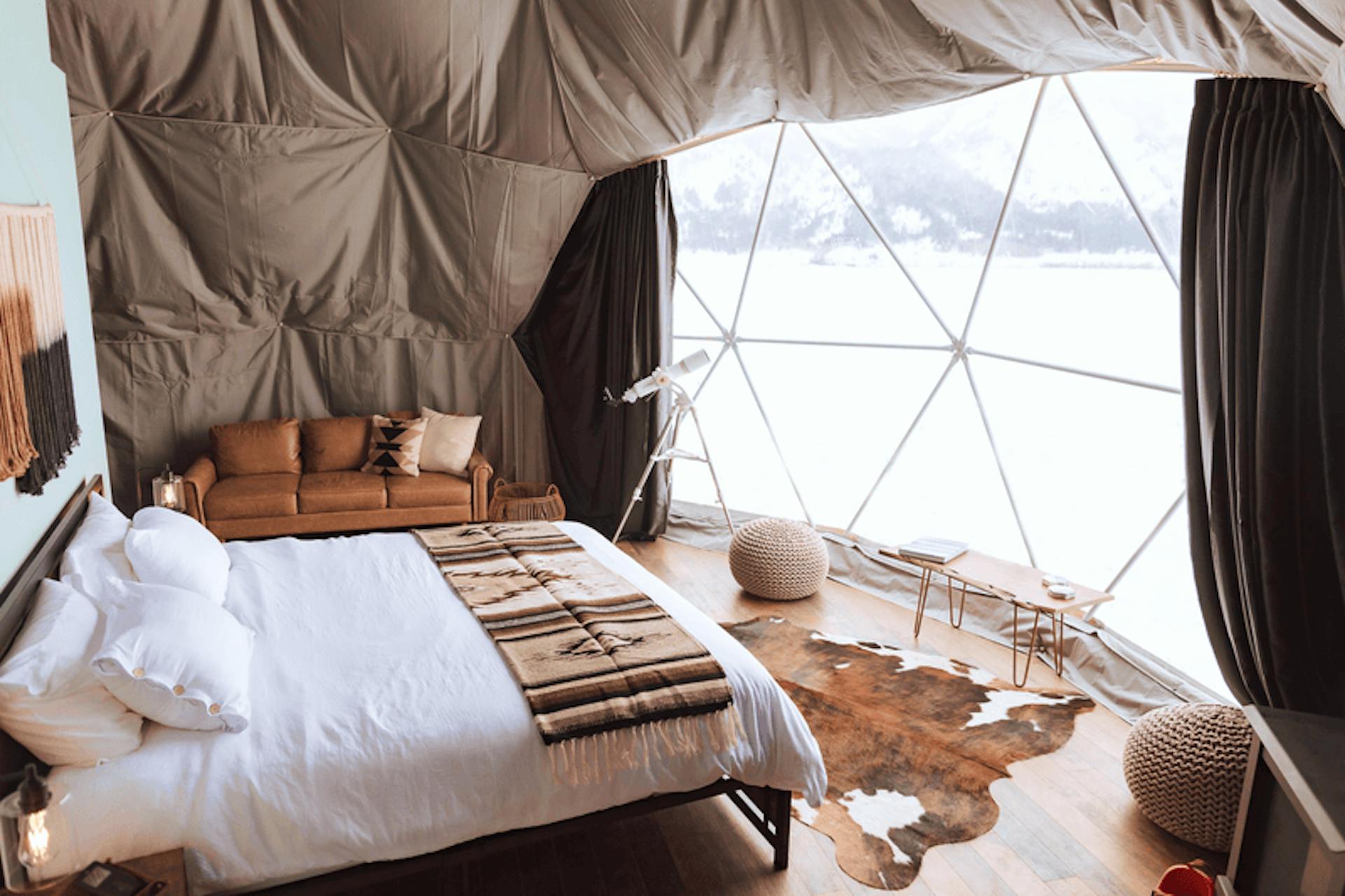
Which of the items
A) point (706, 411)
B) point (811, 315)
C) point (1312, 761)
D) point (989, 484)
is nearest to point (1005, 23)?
point (1312, 761)

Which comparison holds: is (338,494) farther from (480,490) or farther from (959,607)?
(959,607)

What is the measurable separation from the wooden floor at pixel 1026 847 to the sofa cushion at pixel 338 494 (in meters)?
3.20

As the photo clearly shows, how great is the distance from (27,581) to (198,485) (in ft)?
9.63

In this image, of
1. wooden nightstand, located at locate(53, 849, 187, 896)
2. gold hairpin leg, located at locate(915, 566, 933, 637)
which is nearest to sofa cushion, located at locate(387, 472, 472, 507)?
gold hairpin leg, located at locate(915, 566, 933, 637)

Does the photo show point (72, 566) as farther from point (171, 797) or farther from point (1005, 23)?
point (1005, 23)

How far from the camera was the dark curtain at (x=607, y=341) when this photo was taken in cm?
571

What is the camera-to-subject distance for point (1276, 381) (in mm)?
2777

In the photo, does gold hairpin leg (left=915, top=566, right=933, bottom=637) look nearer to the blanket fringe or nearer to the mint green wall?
the blanket fringe

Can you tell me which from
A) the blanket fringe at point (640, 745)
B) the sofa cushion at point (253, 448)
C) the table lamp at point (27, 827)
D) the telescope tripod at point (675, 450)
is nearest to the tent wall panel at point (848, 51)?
the telescope tripod at point (675, 450)

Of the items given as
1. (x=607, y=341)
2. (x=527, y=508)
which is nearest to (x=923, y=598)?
(x=527, y=508)

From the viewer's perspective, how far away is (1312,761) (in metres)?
2.20

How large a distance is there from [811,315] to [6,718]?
4976 mm

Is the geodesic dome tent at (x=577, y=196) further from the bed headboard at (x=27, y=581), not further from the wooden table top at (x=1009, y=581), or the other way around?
the bed headboard at (x=27, y=581)

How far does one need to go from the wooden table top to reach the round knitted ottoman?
1.94 feet
